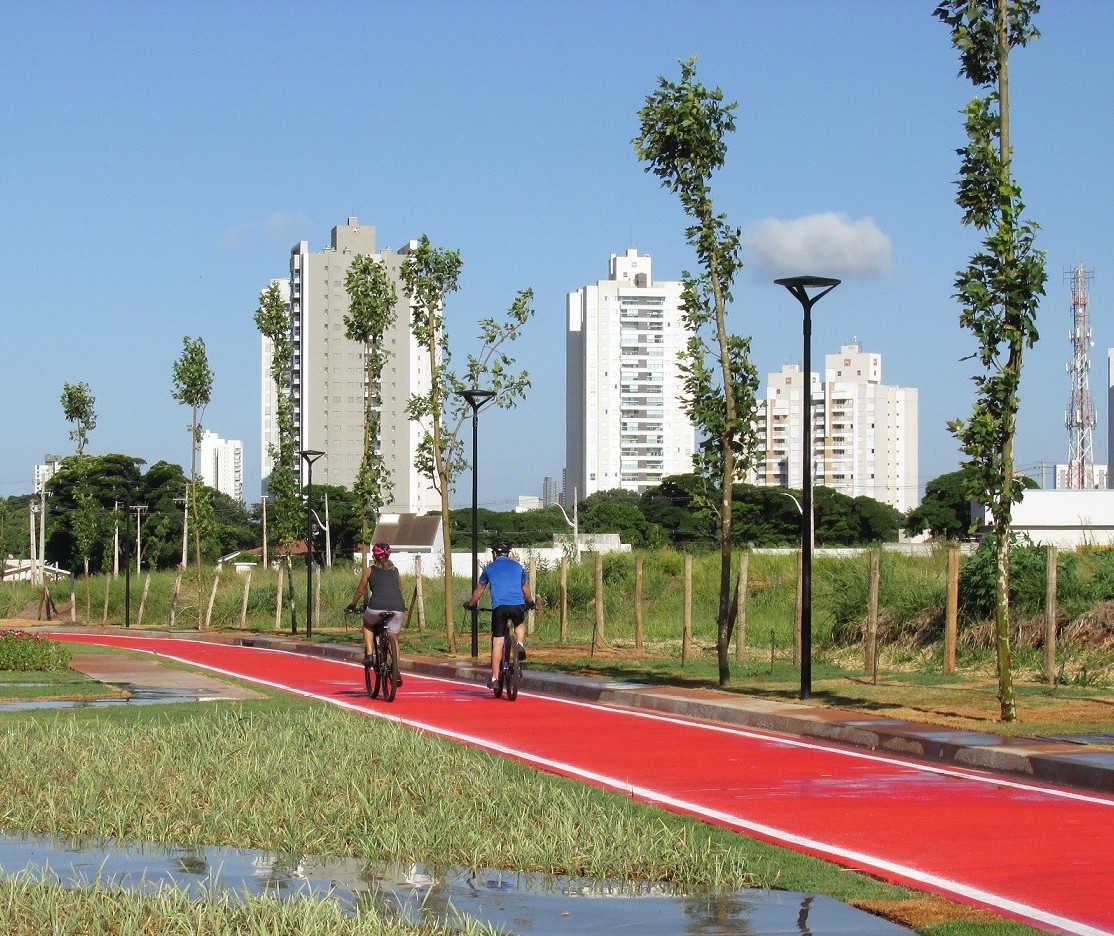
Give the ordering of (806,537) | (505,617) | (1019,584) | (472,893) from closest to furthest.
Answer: (472,893)
(806,537)
(505,617)
(1019,584)

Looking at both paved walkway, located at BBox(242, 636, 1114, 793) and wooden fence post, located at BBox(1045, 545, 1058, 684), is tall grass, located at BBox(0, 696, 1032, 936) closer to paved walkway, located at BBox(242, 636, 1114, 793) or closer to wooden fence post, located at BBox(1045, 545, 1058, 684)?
paved walkway, located at BBox(242, 636, 1114, 793)

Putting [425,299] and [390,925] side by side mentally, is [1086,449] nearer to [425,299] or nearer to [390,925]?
[425,299]

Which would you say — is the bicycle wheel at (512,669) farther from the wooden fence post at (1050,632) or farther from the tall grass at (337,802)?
the wooden fence post at (1050,632)

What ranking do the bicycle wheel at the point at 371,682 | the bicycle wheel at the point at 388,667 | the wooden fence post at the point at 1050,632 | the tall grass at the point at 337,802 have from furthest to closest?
the wooden fence post at the point at 1050,632
the bicycle wheel at the point at 371,682
the bicycle wheel at the point at 388,667
the tall grass at the point at 337,802

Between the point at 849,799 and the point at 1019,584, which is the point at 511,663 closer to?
the point at 849,799

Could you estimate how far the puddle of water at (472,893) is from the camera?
6.49 meters

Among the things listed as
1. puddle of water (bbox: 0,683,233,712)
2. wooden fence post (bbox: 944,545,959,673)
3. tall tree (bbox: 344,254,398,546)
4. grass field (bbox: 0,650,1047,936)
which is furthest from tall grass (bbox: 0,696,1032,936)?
tall tree (bbox: 344,254,398,546)

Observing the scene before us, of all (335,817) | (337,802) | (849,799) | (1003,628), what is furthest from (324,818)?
(1003,628)

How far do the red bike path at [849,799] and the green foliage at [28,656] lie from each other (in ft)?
27.4

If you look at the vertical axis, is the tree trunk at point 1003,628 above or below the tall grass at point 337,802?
above

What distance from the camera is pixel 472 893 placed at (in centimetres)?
706

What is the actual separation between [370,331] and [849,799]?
29004 millimetres

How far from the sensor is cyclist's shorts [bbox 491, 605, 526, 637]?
19.6 m

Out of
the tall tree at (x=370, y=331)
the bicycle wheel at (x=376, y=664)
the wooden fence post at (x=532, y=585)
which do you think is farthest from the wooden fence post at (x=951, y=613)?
the tall tree at (x=370, y=331)
